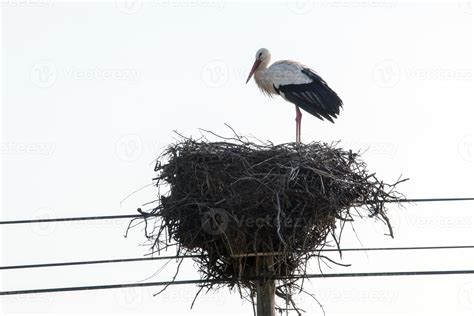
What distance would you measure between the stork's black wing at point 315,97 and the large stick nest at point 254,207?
2285 mm

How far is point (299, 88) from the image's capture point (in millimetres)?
11164

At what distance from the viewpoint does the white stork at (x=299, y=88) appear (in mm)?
10797

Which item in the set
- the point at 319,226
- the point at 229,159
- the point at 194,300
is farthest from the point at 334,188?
the point at 194,300

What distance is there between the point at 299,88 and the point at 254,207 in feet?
11.2

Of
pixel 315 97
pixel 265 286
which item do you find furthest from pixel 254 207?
pixel 315 97

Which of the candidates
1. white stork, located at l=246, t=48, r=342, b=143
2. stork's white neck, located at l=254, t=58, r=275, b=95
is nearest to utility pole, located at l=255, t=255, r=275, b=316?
white stork, located at l=246, t=48, r=342, b=143

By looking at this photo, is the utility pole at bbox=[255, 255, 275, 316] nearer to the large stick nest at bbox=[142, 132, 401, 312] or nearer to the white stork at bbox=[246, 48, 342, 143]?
the large stick nest at bbox=[142, 132, 401, 312]

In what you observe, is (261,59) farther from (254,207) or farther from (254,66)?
(254,207)

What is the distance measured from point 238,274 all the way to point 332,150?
1461 mm

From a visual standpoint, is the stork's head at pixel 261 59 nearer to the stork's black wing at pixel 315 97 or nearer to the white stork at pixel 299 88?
the white stork at pixel 299 88

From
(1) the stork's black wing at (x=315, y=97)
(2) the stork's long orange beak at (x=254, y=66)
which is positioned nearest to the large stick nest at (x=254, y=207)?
(1) the stork's black wing at (x=315, y=97)

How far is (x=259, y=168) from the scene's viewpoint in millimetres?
8359

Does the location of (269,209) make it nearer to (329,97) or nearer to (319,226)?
(319,226)

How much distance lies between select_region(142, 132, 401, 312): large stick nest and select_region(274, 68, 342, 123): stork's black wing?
7.50 ft
